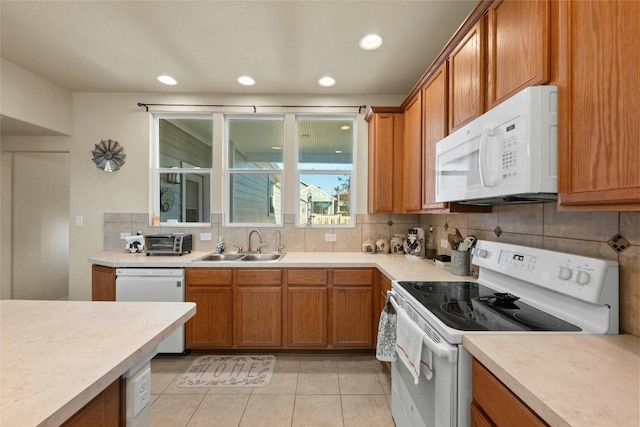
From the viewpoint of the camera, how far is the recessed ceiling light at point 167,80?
279cm

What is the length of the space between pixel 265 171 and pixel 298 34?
5.00 feet

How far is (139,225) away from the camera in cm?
314

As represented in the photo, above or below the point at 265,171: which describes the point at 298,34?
above

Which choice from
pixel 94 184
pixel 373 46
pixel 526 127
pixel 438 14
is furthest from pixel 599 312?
pixel 94 184

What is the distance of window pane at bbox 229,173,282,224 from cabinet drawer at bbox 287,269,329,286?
861 millimetres

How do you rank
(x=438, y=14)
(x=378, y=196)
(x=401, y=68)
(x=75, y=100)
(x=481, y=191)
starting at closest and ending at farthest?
(x=481, y=191) < (x=438, y=14) < (x=401, y=68) < (x=378, y=196) < (x=75, y=100)

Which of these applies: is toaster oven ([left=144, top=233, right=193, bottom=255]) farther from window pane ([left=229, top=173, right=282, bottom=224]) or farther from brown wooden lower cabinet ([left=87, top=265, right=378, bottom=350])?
window pane ([left=229, top=173, right=282, bottom=224])

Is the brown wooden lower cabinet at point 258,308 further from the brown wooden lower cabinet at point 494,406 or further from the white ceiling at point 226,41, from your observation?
the white ceiling at point 226,41

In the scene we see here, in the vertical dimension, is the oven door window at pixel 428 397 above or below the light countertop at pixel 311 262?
below

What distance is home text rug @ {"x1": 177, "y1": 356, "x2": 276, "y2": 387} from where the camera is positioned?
2.16m

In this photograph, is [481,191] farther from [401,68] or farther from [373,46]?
[401,68]

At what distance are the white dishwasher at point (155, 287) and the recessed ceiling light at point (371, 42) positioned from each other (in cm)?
258

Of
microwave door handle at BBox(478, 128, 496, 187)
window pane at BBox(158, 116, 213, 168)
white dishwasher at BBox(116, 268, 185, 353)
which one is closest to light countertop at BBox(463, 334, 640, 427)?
microwave door handle at BBox(478, 128, 496, 187)

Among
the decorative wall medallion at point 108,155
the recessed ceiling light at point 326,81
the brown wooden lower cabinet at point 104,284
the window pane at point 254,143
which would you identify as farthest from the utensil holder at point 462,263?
the decorative wall medallion at point 108,155
